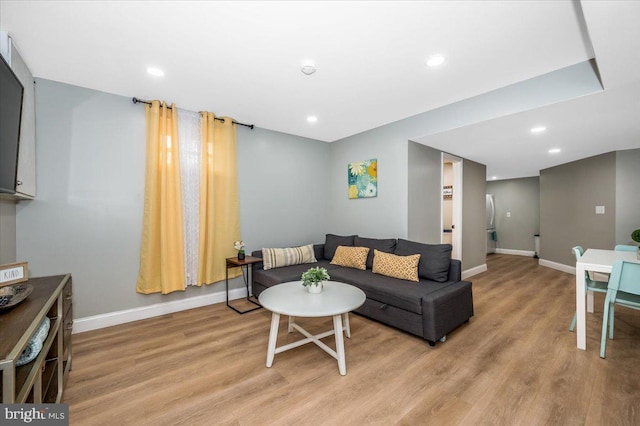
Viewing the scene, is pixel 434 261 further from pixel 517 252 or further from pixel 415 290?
pixel 517 252

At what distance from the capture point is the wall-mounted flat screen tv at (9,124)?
5.45 feet

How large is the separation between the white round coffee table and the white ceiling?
2.07m

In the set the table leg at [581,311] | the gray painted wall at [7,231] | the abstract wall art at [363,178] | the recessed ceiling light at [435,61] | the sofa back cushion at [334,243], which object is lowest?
the table leg at [581,311]

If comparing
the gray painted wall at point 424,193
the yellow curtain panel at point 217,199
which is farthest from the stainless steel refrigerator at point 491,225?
the yellow curtain panel at point 217,199

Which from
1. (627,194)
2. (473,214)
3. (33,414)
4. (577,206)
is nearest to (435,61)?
(33,414)

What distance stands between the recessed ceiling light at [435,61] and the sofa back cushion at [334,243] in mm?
2596

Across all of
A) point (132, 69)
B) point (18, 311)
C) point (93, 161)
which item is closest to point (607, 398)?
point (18, 311)

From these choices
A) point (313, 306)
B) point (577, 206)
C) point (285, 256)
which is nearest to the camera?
point (313, 306)

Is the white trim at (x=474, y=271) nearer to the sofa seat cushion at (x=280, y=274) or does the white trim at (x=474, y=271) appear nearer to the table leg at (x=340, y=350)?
the sofa seat cushion at (x=280, y=274)

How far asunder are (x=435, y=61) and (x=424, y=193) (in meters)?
2.15

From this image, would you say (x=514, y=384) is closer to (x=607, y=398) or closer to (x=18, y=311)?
(x=607, y=398)

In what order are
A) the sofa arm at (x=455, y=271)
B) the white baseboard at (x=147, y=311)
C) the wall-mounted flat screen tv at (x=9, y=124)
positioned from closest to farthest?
the wall-mounted flat screen tv at (x=9, y=124), the white baseboard at (x=147, y=311), the sofa arm at (x=455, y=271)

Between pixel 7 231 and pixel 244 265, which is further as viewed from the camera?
pixel 244 265

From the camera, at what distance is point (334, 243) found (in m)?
4.38
